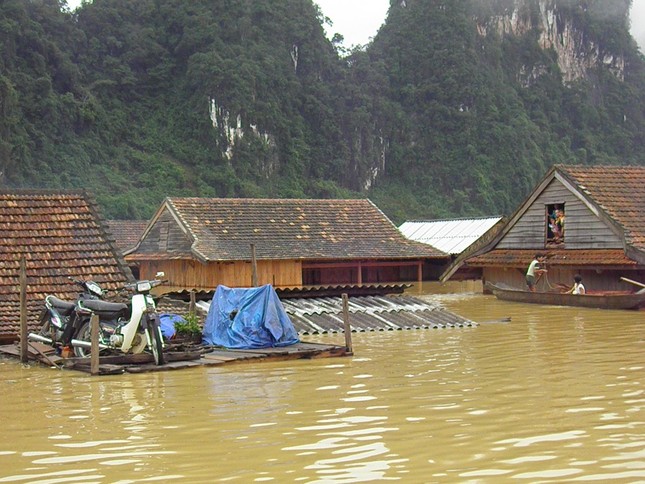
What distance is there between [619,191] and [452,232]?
13308mm

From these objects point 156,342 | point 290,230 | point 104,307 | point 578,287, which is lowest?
point 156,342

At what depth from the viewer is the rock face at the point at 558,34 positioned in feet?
310

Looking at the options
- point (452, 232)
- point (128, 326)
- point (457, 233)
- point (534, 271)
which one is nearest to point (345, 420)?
point (128, 326)

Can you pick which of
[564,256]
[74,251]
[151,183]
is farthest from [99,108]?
[74,251]

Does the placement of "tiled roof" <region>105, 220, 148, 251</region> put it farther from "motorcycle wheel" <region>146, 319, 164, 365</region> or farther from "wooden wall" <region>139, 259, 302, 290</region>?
"motorcycle wheel" <region>146, 319, 164, 365</region>

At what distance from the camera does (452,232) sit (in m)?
38.1

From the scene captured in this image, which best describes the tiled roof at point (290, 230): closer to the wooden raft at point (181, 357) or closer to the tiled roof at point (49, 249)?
the tiled roof at point (49, 249)

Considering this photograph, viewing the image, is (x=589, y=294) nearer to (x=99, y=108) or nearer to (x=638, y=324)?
(x=638, y=324)

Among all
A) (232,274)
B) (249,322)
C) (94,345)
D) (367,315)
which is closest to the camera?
(94,345)

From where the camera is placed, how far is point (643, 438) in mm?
8102

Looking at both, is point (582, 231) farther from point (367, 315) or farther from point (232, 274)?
point (232, 274)

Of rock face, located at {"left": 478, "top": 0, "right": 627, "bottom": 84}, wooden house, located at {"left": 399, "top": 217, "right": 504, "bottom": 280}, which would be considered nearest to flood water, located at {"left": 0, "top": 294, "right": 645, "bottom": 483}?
wooden house, located at {"left": 399, "top": 217, "right": 504, "bottom": 280}

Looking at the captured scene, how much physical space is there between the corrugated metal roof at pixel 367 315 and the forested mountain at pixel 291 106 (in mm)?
35939

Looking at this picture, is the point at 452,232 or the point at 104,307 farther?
the point at 452,232
